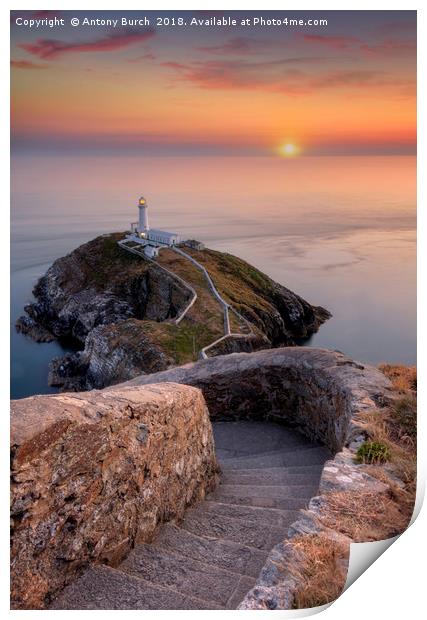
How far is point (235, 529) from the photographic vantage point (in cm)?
677

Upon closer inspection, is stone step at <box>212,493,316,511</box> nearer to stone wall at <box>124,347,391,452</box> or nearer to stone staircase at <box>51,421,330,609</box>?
stone staircase at <box>51,421,330,609</box>

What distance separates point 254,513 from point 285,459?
3.06 m

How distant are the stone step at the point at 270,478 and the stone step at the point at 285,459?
1.73 ft

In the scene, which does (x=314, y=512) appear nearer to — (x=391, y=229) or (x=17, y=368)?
(x=17, y=368)

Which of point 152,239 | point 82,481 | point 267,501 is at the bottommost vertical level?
point 267,501

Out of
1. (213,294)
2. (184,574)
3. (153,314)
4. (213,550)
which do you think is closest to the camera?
(184,574)

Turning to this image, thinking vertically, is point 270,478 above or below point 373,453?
below

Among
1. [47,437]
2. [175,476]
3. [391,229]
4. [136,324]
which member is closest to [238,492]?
[175,476]

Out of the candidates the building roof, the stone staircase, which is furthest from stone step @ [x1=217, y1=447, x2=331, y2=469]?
the building roof

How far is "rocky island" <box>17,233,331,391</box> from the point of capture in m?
33.5

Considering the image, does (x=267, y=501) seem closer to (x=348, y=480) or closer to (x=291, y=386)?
(x=348, y=480)

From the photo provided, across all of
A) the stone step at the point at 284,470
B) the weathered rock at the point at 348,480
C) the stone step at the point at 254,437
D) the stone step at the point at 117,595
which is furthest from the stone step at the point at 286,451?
the stone step at the point at 117,595

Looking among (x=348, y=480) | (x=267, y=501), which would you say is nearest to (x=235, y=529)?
(x=267, y=501)

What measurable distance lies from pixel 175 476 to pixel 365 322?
194 inches
